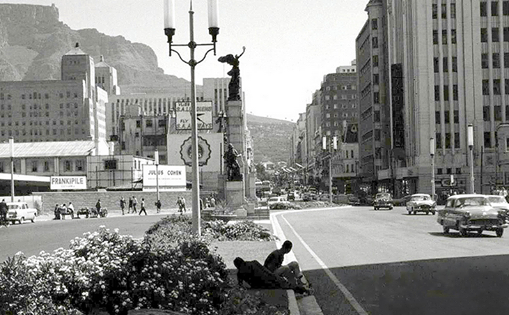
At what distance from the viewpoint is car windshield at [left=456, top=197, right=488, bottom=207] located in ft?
90.7

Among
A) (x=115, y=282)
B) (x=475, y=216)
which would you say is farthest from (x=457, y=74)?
(x=115, y=282)

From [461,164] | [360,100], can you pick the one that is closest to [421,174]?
[461,164]

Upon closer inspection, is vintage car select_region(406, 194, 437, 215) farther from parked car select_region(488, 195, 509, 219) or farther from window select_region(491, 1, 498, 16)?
window select_region(491, 1, 498, 16)

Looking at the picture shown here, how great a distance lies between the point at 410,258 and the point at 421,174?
66300 millimetres

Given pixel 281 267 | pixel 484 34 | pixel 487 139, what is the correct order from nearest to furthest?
pixel 281 267 → pixel 487 139 → pixel 484 34

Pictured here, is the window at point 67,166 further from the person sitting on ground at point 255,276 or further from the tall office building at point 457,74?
the person sitting on ground at point 255,276

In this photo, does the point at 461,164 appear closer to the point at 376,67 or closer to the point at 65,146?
the point at 376,67

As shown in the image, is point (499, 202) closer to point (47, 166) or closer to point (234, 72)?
point (234, 72)

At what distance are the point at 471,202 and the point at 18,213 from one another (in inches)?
1477

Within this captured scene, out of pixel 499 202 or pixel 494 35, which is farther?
pixel 494 35

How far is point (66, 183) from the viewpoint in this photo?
80188 mm

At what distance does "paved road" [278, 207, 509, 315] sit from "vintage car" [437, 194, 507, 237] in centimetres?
47

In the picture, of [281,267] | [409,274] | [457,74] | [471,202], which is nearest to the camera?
[281,267]

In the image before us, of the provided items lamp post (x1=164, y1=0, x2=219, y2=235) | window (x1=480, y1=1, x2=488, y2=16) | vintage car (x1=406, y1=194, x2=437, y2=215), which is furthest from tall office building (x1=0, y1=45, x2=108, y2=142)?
lamp post (x1=164, y1=0, x2=219, y2=235)
